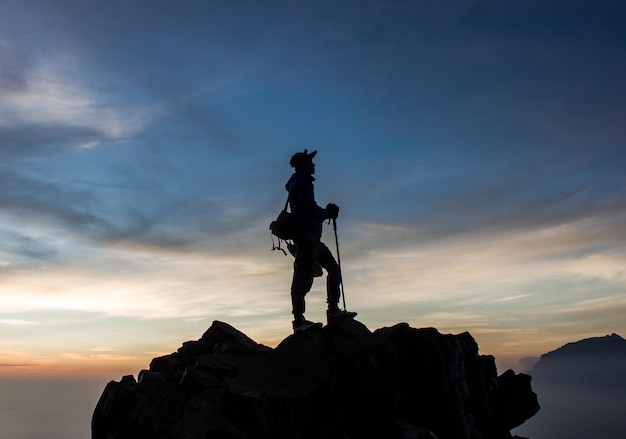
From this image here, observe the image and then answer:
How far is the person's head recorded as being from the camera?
56.2 ft

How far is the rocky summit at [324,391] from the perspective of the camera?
42.2 ft

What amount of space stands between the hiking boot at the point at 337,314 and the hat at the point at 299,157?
207 inches

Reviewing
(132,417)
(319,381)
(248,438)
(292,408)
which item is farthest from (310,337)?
(132,417)

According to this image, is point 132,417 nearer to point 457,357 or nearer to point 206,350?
point 206,350

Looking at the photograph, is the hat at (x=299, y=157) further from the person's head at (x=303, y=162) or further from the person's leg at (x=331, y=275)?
the person's leg at (x=331, y=275)

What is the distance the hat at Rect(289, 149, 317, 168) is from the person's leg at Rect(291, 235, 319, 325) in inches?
101

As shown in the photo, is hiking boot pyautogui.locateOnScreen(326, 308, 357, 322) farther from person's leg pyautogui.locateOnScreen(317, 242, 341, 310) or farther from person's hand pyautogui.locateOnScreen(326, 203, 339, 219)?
person's hand pyautogui.locateOnScreen(326, 203, 339, 219)

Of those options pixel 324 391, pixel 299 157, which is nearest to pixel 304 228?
pixel 299 157

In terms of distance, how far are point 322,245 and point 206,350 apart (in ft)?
17.7

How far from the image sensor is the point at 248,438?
1262cm

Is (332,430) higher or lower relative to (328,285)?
lower

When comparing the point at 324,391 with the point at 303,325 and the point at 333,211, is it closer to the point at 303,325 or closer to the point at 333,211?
the point at 303,325

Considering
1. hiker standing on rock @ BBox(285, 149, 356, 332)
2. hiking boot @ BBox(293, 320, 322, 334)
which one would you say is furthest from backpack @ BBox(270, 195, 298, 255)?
hiking boot @ BBox(293, 320, 322, 334)

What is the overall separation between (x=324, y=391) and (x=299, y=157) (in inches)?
301
